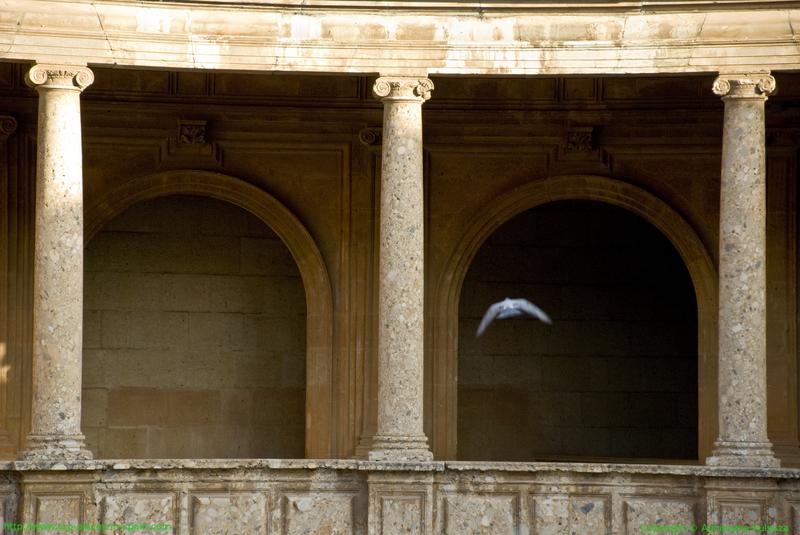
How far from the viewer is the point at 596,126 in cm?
2744

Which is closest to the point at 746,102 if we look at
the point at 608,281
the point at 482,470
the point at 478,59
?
the point at 478,59

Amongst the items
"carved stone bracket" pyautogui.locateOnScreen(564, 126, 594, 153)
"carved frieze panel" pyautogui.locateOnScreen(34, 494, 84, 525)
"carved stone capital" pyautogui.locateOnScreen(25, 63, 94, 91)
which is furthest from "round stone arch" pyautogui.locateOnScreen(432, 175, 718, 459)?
"carved stone capital" pyautogui.locateOnScreen(25, 63, 94, 91)

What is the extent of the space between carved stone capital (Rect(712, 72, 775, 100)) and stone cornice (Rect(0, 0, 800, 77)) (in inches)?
5.0

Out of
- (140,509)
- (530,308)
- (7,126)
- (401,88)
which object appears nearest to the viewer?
(140,509)

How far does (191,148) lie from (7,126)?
2.65 meters

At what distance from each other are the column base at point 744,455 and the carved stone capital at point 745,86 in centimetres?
431

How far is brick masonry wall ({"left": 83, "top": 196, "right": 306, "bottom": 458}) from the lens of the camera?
28609 millimetres

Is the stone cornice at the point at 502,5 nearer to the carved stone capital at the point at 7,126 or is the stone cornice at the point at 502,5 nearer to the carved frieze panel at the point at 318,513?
the carved stone capital at the point at 7,126

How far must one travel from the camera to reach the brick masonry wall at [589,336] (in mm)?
30297

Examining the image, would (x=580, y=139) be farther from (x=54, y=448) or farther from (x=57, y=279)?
(x=54, y=448)

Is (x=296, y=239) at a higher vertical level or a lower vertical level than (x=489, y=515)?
→ higher

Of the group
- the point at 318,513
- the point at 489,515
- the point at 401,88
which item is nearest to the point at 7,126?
the point at 401,88

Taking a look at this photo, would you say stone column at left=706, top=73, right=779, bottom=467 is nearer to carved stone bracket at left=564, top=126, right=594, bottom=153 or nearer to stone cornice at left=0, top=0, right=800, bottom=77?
stone cornice at left=0, top=0, right=800, bottom=77

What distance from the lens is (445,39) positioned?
23750 millimetres
